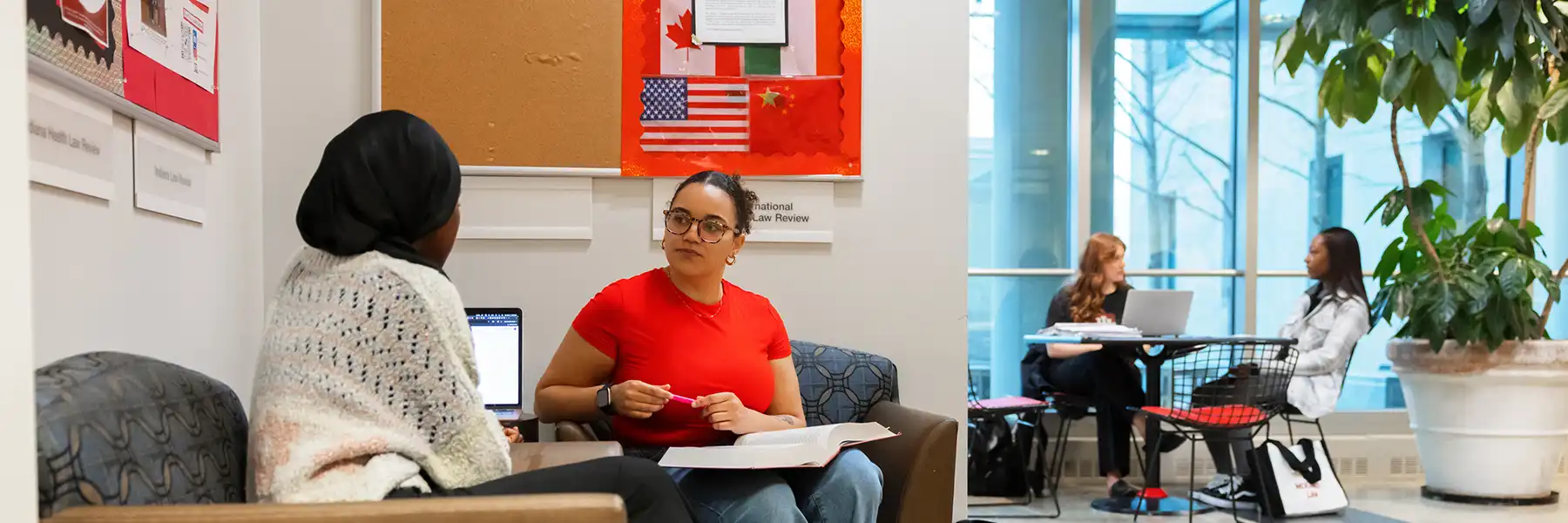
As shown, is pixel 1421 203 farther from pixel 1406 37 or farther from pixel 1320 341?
pixel 1406 37

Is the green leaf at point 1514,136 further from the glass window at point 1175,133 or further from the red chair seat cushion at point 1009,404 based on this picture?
A: the red chair seat cushion at point 1009,404

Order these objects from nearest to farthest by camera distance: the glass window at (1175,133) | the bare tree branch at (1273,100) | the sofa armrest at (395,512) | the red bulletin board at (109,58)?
1. the sofa armrest at (395,512)
2. the red bulletin board at (109,58)
3. the glass window at (1175,133)
4. the bare tree branch at (1273,100)

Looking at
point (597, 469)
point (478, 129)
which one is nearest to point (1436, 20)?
point (478, 129)

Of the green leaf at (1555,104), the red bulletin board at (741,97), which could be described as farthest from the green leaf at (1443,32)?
the red bulletin board at (741,97)

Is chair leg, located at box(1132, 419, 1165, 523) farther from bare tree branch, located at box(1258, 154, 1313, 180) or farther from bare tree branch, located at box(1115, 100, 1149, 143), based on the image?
bare tree branch, located at box(1258, 154, 1313, 180)

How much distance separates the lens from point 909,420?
278 centimetres

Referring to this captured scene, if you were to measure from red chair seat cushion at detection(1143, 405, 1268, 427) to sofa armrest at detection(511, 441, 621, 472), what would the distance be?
2.78 metres

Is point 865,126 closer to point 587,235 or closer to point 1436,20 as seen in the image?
point 587,235

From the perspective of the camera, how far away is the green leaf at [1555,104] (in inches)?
182

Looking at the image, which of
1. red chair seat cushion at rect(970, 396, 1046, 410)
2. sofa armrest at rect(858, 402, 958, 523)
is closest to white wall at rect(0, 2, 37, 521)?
sofa armrest at rect(858, 402, 958, 523)

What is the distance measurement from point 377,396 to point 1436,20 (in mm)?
Answer: 4283

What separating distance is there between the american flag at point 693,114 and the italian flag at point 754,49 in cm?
4

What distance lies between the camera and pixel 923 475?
261 cm

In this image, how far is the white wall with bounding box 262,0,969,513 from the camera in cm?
324
